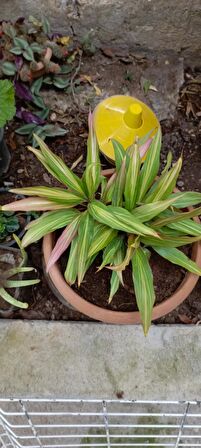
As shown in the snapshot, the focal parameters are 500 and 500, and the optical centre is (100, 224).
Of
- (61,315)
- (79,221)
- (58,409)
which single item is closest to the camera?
(79,221)

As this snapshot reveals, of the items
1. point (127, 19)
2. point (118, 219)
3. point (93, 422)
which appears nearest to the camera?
point (118, 219)

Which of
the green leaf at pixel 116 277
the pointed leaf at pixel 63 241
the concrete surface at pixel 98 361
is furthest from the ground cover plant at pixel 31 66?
the concrete surface at pixel 98 361

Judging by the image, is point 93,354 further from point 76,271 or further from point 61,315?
point 76,271

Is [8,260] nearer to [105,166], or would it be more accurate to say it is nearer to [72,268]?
[72,268]

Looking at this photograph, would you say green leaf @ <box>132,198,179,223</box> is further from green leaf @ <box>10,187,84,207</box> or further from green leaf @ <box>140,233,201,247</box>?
green leaf @ <box>10,187,84,207</box>

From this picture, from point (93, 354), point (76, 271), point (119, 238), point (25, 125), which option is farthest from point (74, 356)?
point (25, 125)

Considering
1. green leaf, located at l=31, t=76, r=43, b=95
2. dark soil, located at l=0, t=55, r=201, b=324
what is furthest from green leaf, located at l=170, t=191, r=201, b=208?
green leaf, located at l=31, t=76, r=43, b=95

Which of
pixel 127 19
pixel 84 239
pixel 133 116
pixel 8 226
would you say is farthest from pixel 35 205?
pixel 127 19
